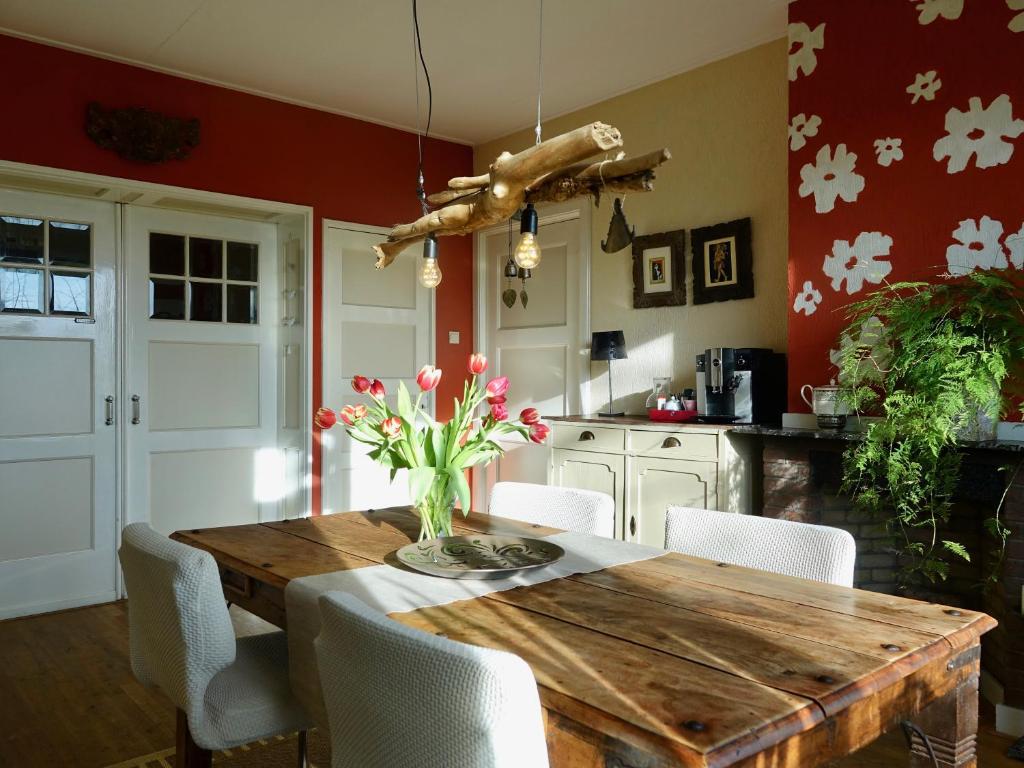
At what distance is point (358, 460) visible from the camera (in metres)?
4.74

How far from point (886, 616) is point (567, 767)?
705mm

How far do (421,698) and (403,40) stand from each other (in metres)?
3.34

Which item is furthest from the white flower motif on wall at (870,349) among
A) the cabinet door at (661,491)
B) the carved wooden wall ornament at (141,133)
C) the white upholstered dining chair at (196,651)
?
the carved wooden wall ornament at (141,133)

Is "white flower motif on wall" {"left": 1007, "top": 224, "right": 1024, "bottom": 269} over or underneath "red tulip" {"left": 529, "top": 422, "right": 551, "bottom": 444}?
over

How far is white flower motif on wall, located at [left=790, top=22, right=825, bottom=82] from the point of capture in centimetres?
Answer: 317

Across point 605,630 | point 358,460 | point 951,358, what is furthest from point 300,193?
point 605,630

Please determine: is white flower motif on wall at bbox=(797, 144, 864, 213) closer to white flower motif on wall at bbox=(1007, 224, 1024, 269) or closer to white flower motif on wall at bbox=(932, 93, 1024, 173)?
white flower motif on wall at bbox=(932, 93, 1024, 173)

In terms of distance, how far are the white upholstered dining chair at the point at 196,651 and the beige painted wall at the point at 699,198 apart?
2.72 meters

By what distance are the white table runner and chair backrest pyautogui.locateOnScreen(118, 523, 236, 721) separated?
0.16m

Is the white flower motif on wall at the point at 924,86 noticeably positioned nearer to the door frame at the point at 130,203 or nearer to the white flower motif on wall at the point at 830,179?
the white flower motif on wall at the point at 830,179

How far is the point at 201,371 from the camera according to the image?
433 centimetres

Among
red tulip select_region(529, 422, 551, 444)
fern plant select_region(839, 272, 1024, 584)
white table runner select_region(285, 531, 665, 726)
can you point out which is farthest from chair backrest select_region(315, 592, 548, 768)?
fern plant select_region(839, 272, 1024, 584)

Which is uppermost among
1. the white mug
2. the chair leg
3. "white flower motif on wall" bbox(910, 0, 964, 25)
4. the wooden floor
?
"white flower motif on wall" bbox(910, 0, 964, 25)

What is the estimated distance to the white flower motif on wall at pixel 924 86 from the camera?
9.30ft
